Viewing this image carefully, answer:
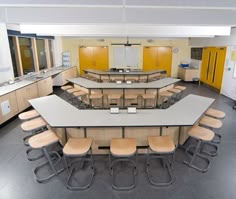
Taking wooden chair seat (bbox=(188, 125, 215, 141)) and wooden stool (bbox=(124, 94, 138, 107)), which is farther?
wooden stool (bbox=(124, 94, 138, 107))

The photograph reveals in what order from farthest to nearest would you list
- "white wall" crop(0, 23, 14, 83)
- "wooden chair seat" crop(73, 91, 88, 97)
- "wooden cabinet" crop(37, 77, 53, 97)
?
"wooden cabinet" crop(37, 77, 53, 97) → "wooden chair seat" crop(73, 91, 88, 97) → "white wall" crop(0, 23, 14, 83)

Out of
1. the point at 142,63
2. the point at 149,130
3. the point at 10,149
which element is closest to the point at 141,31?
the point at 149,130

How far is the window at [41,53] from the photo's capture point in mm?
7665

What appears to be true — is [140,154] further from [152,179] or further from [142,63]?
[142,63]

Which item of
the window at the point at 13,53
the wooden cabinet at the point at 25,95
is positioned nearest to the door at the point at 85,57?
the window at the point at 13,53

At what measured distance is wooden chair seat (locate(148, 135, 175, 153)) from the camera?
2.41 m

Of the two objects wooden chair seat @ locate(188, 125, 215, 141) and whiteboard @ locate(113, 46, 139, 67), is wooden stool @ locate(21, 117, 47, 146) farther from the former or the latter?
whiteboard @ locate(113, 46, 139, 67)

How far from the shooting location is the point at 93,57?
10508mm

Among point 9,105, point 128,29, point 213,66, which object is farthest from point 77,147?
point 213,66

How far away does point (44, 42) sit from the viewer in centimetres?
822

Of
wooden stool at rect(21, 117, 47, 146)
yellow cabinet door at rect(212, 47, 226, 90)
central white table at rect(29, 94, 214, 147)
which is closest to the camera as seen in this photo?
central white table at rect(29, 94, 214, 147)

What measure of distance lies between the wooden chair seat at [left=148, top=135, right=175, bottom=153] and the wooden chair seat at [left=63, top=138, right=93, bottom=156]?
90 centimetres

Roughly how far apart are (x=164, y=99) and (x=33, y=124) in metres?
4.29

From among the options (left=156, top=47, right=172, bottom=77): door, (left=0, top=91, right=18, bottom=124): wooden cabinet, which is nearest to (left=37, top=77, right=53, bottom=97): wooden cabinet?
(left=0, top=91, right=18, bottom=124): wooden cabinet
